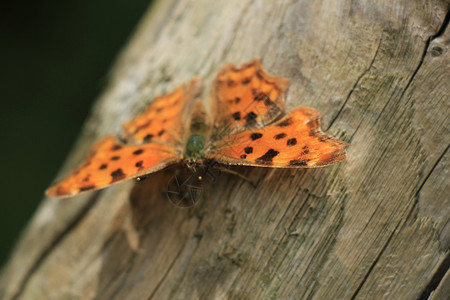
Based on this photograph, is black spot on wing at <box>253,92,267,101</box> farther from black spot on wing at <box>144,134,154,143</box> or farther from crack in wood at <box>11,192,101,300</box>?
crack in wood at <box>11,192,101,300</box>

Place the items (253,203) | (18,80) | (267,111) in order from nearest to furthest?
(253,203)
(267,111)
(18,80)

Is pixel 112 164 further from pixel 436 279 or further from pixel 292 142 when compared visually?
pixel 436 279

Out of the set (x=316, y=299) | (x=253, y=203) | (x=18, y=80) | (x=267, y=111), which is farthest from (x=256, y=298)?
(x=18, y=80)

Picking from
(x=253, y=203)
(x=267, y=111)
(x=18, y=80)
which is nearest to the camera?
(x=253, y=203)

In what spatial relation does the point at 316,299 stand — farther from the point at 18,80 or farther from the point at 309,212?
the point at 18,80

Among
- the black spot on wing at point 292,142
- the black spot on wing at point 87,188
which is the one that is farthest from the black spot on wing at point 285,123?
the black spot on wing at point 87,188

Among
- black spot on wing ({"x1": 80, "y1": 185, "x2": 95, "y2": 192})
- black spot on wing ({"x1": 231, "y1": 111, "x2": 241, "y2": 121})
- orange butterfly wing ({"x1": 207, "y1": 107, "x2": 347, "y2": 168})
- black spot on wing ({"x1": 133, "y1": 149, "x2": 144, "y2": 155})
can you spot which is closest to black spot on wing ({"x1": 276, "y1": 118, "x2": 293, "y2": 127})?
orange butterfly wing ({"x1": 207, "y1": 107, "x2": 347, "y2": 168})

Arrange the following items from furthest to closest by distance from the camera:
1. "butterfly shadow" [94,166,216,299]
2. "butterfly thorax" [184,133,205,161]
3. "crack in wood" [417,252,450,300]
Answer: "butterfly thorax" [184,133,205,161] < "butterfly shadow" [94,166,216,299] < "crack in wood" [417,252,450,300]
